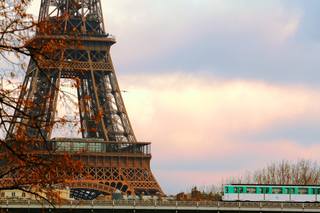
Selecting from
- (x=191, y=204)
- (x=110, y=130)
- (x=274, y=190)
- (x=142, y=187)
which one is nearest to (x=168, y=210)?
(x=191, y=204)

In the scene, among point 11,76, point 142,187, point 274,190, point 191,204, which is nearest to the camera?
point 11,76

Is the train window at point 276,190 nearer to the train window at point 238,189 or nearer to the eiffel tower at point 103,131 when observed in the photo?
the train window at point 238,189

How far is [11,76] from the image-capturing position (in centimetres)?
2478

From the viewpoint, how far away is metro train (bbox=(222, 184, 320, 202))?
115938mm

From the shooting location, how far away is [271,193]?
384ft

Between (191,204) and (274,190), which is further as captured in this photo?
(274,190)

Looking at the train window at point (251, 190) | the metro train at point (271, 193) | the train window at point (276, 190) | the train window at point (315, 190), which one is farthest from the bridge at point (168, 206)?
the train window at point (315, 190)

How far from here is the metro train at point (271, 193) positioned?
115938 mm

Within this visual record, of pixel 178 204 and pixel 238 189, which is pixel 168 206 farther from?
pixel 238 189

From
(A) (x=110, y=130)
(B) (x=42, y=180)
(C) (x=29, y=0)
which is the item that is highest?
(A) (x=110, y=130)

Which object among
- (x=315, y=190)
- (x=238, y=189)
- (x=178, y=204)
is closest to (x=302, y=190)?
(x=315, y=190)

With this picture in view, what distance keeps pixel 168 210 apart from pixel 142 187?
25660 mm

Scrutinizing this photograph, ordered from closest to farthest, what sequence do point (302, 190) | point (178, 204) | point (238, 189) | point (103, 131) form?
point (178, 204) → point (238, 189) → point (302, 190) → point (103, 131)

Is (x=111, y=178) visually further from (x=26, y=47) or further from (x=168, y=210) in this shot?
(x=26, y=47)
